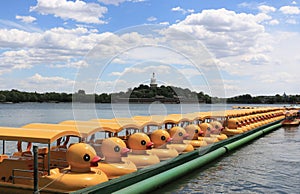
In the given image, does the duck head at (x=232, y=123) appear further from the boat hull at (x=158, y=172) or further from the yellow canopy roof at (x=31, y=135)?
the yellow canopy roof at (x=31, y=135)

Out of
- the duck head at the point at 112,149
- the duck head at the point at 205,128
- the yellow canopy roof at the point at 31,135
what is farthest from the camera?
the duck head at the point at 205,128

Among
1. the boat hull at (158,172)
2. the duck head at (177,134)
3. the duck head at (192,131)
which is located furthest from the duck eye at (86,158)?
the duck head at (192,131)

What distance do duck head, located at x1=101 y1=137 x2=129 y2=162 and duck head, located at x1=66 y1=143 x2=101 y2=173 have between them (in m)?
1.34

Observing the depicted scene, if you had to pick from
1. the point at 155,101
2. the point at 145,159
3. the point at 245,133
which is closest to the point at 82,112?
the point at 155,101

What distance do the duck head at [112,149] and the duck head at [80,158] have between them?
1.34 metres

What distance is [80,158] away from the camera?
9688 millimetres

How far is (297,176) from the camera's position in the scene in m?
15.2

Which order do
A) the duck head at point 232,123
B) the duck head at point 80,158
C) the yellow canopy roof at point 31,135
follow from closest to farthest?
the yellow canopy roof at point 31,135 < the duck head at point 80,158 < the duck head at point 232,123

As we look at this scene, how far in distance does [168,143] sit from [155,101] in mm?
2138

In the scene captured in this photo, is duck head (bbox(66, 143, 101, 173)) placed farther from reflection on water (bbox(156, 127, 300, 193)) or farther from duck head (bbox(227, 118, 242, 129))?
duck head (bbox(227, 118, 242, 129))

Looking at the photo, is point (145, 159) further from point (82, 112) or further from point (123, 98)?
point (82, 112)

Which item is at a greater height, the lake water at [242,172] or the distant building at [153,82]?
the distant building at [153,82]

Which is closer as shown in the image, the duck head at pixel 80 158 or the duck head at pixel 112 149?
the duck head at pixel 80 158

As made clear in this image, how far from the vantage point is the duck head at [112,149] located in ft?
36.6
